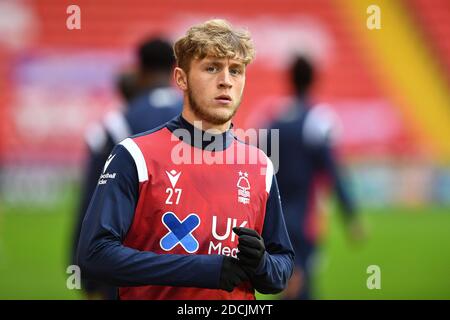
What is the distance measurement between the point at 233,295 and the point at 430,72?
16077mm

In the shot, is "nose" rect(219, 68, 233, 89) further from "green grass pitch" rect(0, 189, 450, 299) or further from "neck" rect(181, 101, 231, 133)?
"green grass pitch" rect(0, 189, 450, 299)

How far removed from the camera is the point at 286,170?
723cm

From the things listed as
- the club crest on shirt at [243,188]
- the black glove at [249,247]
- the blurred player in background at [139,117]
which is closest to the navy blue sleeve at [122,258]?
the black glove at [249,247]

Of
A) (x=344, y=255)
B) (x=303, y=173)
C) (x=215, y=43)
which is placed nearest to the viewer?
(x=215, y=43)

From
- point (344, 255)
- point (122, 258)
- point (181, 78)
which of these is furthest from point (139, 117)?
point (344, 255)

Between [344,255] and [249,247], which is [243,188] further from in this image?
[344,255]

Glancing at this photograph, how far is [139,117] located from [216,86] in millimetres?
2145

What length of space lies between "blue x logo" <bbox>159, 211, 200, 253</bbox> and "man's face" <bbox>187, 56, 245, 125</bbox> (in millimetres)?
402

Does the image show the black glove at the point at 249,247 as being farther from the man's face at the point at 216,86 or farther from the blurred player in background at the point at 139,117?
the blurred player in background at the point at 139,117

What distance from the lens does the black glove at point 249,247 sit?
124 inches

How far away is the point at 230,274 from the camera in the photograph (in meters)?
3.21
